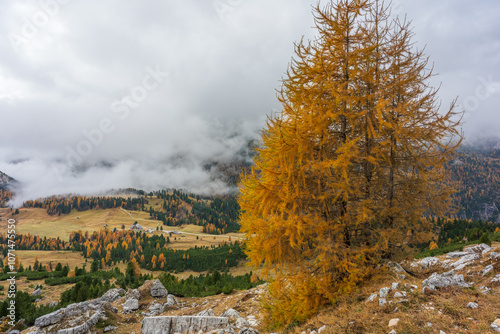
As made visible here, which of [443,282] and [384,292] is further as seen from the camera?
[443,282]

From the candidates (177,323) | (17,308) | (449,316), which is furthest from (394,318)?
(17,308)

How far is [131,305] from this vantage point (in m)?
18.9

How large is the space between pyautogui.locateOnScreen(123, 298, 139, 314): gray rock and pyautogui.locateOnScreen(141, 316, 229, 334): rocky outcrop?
22.8ft

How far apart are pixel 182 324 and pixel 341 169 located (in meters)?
11.0

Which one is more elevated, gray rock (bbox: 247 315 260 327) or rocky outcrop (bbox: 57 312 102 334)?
gray rock (bbox: 247 315 260 327)

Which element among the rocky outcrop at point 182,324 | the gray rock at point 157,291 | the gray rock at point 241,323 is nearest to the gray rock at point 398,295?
the gray rock at point 241,323

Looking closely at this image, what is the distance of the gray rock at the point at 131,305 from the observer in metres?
18.4

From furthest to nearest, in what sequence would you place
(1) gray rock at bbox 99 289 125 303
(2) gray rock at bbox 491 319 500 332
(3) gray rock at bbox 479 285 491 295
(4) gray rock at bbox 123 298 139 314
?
(1) gray rock at bbox 99 289 125 303
(4) gray rock at bbox 123 298 139 314
(3) gray rock at bbox 479 285 491 295
(2) gray rock at bbox 491 319 500 332

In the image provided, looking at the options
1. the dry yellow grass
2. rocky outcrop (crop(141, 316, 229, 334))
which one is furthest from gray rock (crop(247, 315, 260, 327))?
the dry yellow grass

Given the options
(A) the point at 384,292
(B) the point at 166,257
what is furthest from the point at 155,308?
(B) the point at 166,257

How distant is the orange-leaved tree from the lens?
8430 millimetres

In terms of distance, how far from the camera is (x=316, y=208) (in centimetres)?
921

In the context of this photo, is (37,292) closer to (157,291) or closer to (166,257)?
(157,291)

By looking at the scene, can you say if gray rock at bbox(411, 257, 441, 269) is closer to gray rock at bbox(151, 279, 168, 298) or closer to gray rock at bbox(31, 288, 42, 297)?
gray rock at bbox(151, 279, 168, 298)
